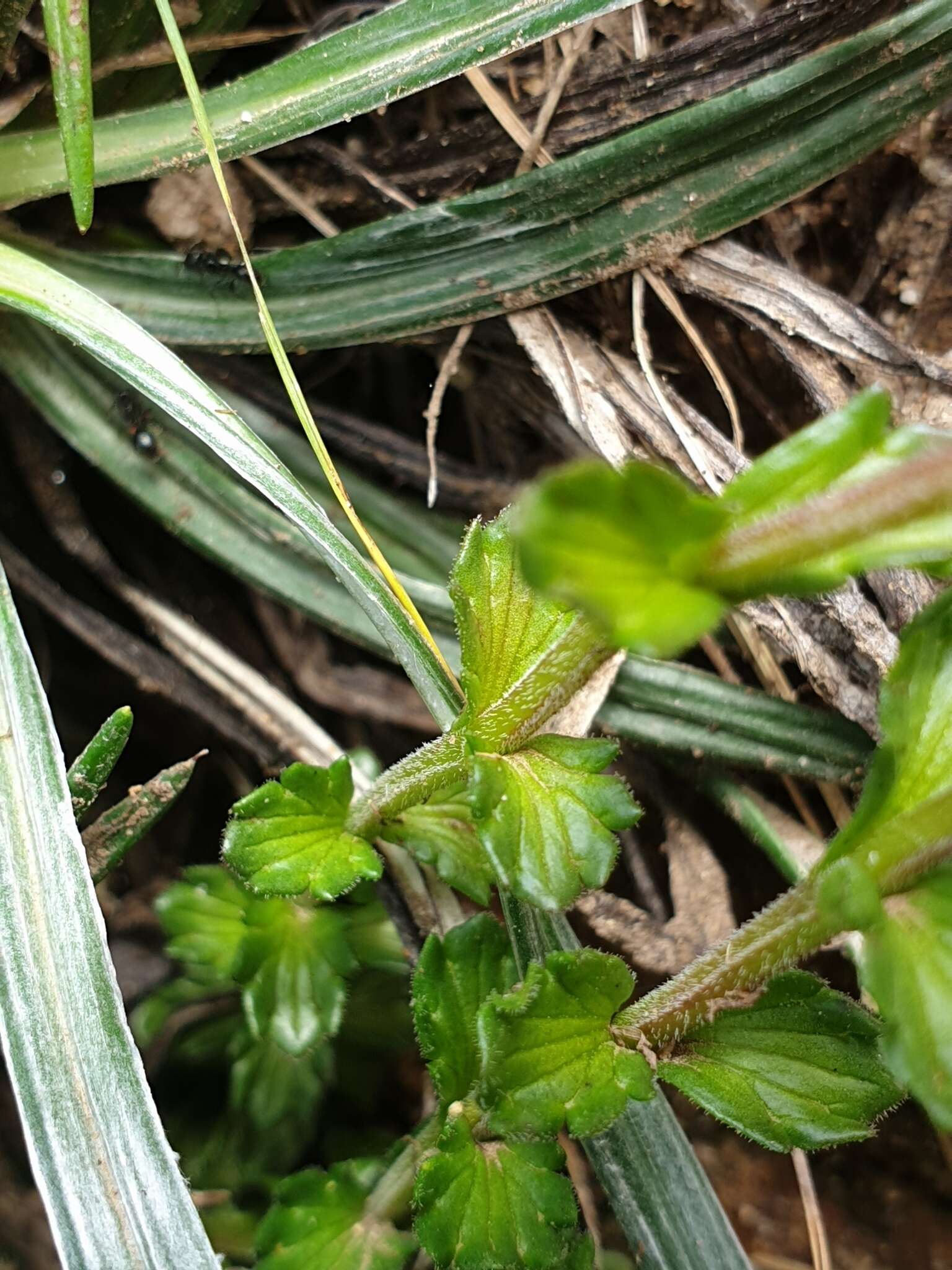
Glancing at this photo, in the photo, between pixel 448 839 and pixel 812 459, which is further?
pixel 448 839

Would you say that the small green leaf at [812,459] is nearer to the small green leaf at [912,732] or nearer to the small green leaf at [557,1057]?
the small green leaf at [912,732]

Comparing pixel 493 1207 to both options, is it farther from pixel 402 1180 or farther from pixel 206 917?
pixel 206 917

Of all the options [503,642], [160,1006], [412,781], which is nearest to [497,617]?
[503,642]

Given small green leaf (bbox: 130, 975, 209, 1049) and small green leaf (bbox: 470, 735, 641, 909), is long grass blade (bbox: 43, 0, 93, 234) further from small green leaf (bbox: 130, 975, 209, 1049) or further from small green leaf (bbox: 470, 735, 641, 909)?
small green leaf (bbox: 130, 975, 209, 1049)

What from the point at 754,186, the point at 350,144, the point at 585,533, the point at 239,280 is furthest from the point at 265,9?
the point at 585,533

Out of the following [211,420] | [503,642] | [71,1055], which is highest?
[211,420]

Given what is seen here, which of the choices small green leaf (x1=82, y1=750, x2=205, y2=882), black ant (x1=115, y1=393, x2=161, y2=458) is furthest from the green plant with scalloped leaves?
black ant (x1=115, y1=393, x2=161, y2=458)
